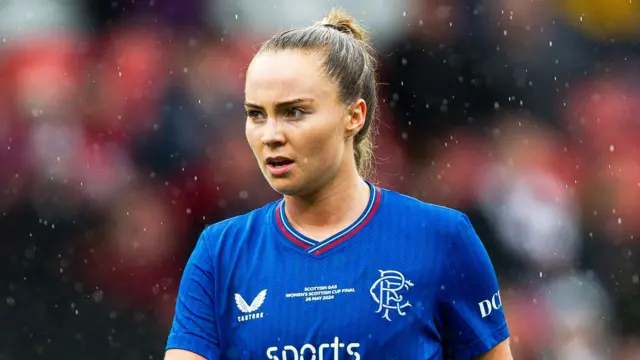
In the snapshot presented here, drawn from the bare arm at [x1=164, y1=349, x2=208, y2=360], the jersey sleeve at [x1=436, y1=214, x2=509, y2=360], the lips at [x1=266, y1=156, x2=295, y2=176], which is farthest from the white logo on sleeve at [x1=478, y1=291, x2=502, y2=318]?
the bare arm at [x1=164, y1=349, x2=208, y2=360]

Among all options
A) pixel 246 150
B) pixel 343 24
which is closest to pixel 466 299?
pixel 343 24

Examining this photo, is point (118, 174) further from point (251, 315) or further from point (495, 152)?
point (251, 315)

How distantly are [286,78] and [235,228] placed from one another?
0.44 meters

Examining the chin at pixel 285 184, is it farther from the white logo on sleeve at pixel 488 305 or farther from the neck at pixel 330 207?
the white logo on sleeve at pixel 488 305

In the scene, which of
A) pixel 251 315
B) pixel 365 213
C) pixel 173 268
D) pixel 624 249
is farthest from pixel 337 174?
pixel 624 249

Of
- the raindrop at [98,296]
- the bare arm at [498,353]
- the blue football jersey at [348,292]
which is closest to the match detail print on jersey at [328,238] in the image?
the blue football jersey at [348,292]

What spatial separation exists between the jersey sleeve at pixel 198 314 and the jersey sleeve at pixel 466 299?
57cm

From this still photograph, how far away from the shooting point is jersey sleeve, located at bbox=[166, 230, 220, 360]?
2.67 meters

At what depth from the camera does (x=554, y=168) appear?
5996 millimetres

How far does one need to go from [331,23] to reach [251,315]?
0.85 metres

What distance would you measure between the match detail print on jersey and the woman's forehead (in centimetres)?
33

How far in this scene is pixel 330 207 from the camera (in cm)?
279

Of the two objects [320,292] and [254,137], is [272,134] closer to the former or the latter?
[254,137]

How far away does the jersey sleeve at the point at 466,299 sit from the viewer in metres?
2.70
